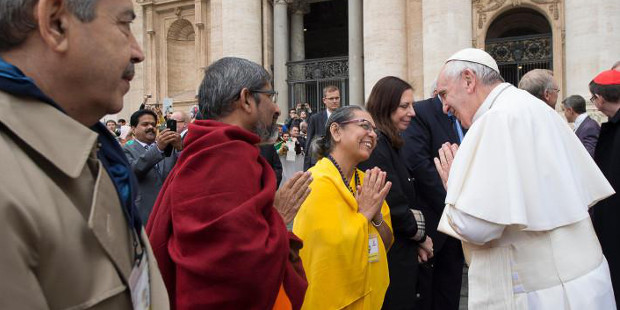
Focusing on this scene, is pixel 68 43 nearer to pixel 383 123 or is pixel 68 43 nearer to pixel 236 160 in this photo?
pixel 236 160

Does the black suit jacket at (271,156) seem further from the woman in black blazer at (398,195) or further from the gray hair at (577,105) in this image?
the gray hair at (577,105)

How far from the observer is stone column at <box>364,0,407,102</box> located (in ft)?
51.6

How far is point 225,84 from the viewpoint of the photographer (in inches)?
96.3

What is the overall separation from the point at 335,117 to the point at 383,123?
751mm

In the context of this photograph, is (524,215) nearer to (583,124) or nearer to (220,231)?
(220,231)

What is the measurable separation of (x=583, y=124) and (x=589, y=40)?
8.42m

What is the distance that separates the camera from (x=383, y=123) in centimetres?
443

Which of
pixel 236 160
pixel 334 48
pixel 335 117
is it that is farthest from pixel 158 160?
pixel 334 48

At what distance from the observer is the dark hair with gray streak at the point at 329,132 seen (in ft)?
12.4

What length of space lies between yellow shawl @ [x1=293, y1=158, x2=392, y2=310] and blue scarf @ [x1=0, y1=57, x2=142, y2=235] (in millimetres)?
1888

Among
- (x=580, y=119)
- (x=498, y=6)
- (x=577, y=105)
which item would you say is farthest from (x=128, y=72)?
(x=498, y=6)

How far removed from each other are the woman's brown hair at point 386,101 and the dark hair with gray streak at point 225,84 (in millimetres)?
2075

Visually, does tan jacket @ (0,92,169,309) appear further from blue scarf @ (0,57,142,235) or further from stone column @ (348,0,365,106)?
stone column @ (348,0,365,106)

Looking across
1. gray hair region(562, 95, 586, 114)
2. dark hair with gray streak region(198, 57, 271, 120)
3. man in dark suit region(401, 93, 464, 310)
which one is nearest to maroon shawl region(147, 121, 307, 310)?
dark hair with gray streak region(198, 57, 271, 120)
